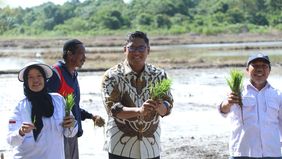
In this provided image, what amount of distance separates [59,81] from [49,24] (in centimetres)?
8433

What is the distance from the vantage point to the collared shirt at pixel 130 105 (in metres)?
4.56

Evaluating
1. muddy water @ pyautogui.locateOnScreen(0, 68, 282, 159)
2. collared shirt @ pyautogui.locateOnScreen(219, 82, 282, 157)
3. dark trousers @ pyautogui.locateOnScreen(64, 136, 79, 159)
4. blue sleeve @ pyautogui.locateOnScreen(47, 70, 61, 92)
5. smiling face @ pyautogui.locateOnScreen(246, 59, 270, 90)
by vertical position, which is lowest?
muddy water @ pyautogui.locateOnScreen(0, 68, 282, 159)

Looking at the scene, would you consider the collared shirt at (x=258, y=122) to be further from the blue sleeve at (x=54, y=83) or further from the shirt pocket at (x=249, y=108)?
the blue sleeve at (x=54, y=83)

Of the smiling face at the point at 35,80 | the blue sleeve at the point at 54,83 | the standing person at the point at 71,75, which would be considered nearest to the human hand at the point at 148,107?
the smiling face at the point at 35,80

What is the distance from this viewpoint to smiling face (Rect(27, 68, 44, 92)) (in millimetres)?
4262

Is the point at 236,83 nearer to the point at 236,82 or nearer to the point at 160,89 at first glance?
the point at 236,82

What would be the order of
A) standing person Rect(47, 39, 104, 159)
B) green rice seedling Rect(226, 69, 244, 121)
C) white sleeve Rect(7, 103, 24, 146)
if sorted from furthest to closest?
1. standing person Rect(47, 39, 104, 159)
2. green rice seedling Rect(226, 69, 244, 121)
3. white sleeve Rect(7, 103, 24, 146)

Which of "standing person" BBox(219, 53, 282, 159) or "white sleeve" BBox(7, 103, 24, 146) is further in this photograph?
"standing person" BBox(219, 53, 282, 159)

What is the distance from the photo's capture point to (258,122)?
4.70m

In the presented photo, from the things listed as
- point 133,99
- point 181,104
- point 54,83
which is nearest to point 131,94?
point 133,99

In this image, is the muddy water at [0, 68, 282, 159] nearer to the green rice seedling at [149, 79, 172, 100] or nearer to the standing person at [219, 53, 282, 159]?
the standing person at [219, 53, 282, 159]

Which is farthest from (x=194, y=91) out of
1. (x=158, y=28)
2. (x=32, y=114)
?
(x=158, y=28)

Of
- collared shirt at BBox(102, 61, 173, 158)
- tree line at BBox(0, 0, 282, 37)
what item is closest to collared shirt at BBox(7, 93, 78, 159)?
collared shirt at BBox(102, 61, 173, 158)

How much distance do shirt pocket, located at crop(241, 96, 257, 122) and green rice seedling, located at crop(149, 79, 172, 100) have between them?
70 centimetres
